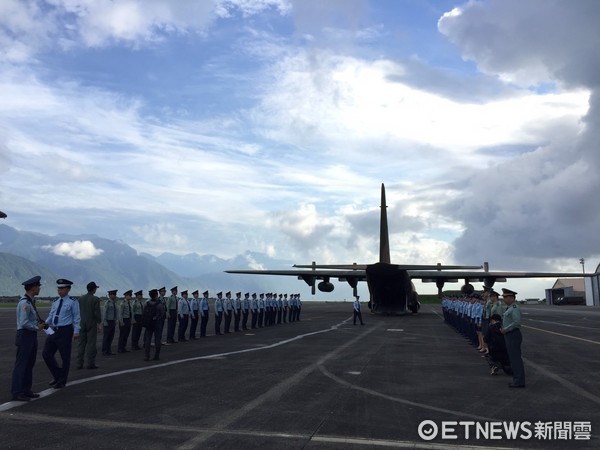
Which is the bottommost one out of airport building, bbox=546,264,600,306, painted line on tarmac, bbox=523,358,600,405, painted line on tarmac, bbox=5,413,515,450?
painted line on tarmac, bbox=5,413,515,450

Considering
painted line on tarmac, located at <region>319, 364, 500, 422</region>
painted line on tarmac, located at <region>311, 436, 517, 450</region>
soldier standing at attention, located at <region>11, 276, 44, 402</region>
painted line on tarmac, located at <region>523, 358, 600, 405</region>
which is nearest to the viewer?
painted line on tarmac, located at <region>311, 436, 517, 450</region>

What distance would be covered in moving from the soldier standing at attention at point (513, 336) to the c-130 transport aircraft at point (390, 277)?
22.3 meters

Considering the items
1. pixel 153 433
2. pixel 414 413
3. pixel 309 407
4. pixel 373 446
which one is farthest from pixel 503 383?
pixel 153 433

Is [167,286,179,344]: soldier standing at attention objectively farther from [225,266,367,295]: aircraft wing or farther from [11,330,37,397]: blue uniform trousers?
[225,266,367,295]: aircraft wing

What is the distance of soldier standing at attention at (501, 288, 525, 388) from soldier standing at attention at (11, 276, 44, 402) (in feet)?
28.9

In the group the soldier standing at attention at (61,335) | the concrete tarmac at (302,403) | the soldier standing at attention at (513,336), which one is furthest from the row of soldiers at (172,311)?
the soldier standing at attention at (513,336)

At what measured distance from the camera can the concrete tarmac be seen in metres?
6.16

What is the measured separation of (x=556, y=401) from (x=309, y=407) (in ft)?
13.7

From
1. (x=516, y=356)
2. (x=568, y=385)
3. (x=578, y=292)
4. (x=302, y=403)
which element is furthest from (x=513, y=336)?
(x=578, y=292)

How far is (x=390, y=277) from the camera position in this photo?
112 ft

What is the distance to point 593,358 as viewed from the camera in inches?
561

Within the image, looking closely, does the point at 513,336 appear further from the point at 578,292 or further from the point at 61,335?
the point at 578,292

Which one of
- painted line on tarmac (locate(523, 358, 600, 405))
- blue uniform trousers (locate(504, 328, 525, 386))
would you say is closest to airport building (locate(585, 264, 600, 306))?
painted line on tarmac (locate(523, 358, 600, 405))

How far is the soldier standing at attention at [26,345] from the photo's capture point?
834 cm
